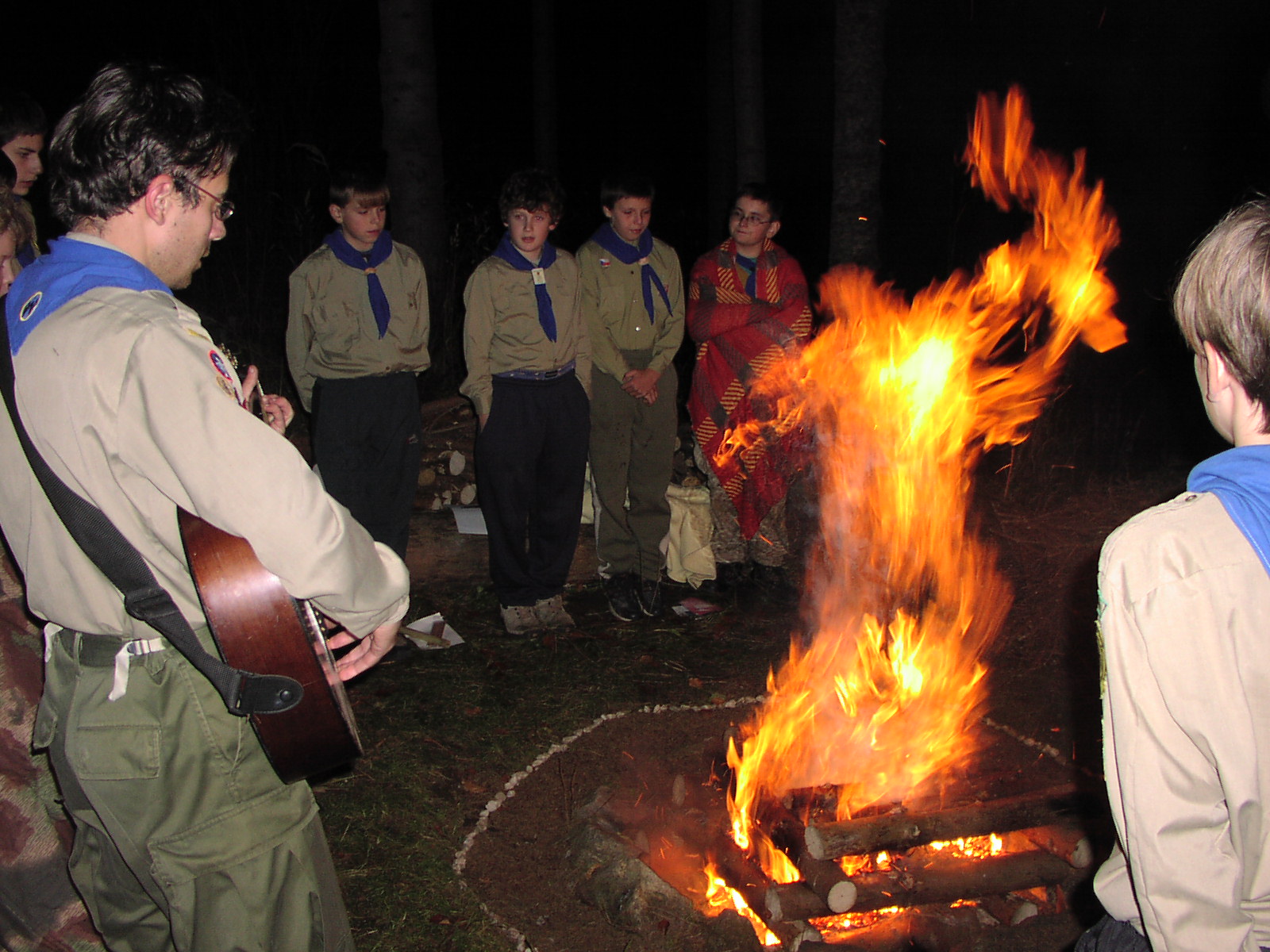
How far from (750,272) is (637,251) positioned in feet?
2.67

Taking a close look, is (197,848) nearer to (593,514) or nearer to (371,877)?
(371,877)

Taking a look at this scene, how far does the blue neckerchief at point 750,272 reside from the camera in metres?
6.09

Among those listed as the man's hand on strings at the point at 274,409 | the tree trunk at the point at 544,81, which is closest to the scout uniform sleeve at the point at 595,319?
the man's hand on strings at the point at 274,409

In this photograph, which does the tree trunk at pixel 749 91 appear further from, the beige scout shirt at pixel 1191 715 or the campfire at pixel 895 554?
the beige scout shirt at pixel 1191 715

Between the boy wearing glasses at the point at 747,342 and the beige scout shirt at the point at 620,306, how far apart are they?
0.91 feet

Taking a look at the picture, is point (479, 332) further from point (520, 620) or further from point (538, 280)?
point (520, 620)

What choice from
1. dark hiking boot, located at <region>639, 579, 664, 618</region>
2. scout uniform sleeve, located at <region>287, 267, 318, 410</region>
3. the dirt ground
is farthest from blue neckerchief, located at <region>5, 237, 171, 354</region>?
dark hiking boot, located at <region>639, 579, 664, 618</region>

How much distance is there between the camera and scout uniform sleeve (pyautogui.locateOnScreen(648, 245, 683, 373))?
595cm

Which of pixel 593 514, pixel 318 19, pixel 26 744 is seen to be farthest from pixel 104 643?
pixel 318 19

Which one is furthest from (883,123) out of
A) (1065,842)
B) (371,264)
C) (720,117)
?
(1065,842)

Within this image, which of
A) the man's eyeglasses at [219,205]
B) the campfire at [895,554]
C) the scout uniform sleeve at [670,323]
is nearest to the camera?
the man's eyeglasses at [219,205]

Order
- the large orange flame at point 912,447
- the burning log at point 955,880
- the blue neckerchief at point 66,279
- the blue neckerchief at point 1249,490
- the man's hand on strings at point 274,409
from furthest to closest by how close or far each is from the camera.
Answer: the large orange flame at point 912,447 → the burning log at point 955,880 → the man's hand on strings at point 274,409 → the blue neckerchief at point 66,279 → the blue neckerchief at point 1249,490

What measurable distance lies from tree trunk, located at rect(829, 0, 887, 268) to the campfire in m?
0.30

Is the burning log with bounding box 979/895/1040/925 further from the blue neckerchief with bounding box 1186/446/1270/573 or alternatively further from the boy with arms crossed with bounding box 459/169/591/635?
the boy with arms crossed with bounding box 459/169/591/635
